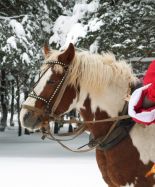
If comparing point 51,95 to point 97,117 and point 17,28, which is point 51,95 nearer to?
point 97,117

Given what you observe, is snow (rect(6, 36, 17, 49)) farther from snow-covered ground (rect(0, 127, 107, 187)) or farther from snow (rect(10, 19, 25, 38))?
snow-covered ground (rect(0, 127, 107, 187))

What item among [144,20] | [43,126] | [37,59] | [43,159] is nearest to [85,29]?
[144,20]

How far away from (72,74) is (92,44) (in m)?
9.08

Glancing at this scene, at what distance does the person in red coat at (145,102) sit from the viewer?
12.8 ft

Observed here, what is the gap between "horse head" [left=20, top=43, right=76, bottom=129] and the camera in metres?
4.17

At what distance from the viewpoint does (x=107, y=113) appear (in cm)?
419

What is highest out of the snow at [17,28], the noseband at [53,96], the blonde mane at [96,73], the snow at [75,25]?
the blonde mane at [96,73]

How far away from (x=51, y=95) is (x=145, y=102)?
0.83m

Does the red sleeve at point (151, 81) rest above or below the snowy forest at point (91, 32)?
above

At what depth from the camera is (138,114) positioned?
392 centimetres

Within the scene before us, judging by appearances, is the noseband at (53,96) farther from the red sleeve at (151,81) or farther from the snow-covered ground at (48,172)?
the snow-covered ground at (48,172)

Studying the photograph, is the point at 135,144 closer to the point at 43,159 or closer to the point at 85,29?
the point at 85,29

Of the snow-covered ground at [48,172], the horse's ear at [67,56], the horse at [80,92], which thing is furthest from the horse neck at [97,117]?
the snow-covered ground at [48,172]

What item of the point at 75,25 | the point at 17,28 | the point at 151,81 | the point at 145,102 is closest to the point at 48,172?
the point at 75,25
